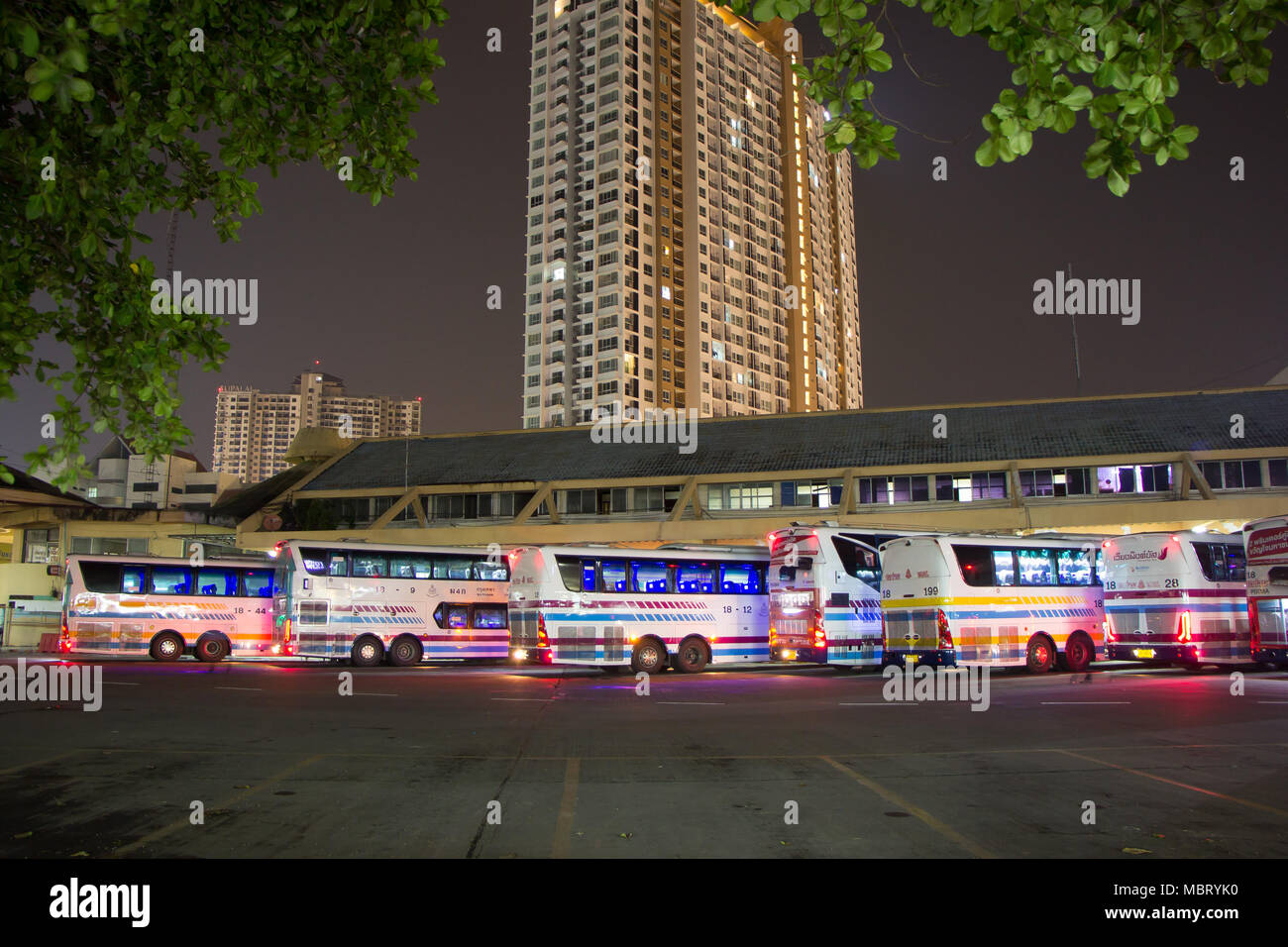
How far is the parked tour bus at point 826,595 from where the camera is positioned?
20797mm

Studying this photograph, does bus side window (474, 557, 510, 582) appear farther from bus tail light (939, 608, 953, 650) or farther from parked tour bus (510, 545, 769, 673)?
bus tail light (939, 608, 953, 650)

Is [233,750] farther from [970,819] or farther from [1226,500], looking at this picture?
[1226,500]

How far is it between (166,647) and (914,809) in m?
24.6

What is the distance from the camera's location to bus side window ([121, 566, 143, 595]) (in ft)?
81.3

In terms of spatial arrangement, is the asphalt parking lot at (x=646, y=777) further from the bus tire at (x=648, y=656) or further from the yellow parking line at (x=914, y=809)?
the bus tire at (x=648, y=656)

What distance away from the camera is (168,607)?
993 inches

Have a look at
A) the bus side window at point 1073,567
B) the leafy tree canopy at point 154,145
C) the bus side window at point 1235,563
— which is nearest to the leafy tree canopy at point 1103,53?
the leafy tree canopy at point 154,145

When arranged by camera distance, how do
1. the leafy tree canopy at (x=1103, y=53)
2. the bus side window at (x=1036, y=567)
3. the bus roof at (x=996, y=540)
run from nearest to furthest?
the leafy tree canopy at (x=1103, y=53)
the bus roof at (x=996, y=540)
the bus side window at (x=1036, y=567)

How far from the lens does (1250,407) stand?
39.1 meters

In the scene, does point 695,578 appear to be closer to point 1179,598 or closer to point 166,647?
point 1179,598

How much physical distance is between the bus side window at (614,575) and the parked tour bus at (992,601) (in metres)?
6.30
